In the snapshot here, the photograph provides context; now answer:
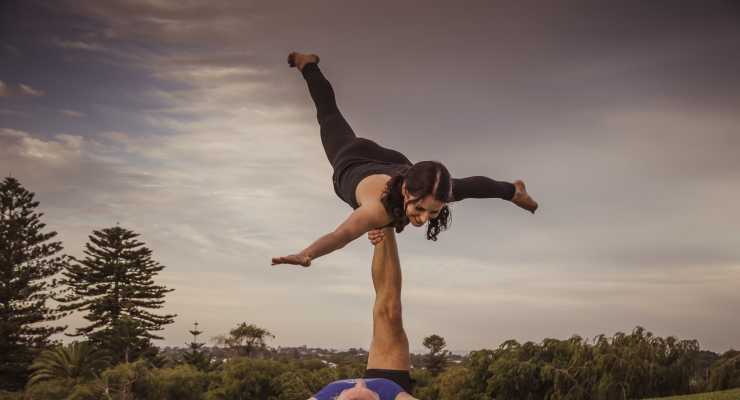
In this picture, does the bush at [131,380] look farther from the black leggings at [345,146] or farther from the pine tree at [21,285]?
the black leggings at [345,146]

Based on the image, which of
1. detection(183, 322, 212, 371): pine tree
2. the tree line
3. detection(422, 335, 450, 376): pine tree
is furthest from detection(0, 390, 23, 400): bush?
detection(422, 335, 450, 376): pine tree

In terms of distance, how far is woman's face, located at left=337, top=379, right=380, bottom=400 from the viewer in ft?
7.37

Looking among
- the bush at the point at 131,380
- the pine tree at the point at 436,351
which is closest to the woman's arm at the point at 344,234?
the bush at the point at 131,380

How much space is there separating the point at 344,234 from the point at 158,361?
39.5m

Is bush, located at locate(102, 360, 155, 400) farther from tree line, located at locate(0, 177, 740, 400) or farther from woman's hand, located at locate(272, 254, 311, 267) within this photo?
woman's hand, located at locate(272, 254, 311, 267)

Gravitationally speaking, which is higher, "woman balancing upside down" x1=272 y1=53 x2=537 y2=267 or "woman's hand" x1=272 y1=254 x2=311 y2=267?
"woman balancing upside down" x1=272 y1=53 x2=537 y2=267

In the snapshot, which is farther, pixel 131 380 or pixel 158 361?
pixel 158 361

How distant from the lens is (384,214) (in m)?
2.93

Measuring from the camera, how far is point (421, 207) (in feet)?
9.58

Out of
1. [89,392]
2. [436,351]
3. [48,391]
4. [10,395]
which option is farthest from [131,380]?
[436,351]

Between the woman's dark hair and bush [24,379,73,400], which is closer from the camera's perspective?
the woman's dark hair

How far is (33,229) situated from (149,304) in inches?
323

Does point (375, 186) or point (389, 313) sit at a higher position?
point (375, 186)

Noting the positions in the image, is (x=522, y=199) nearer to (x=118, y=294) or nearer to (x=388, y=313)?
(x=388, y=313)
